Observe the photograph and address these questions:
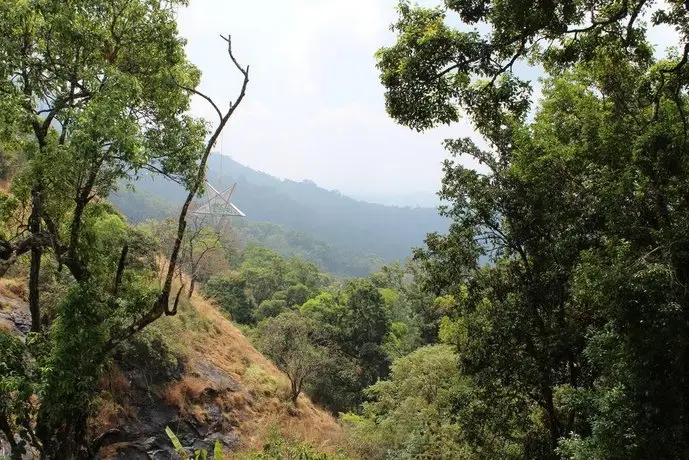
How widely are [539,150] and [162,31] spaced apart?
254 inches

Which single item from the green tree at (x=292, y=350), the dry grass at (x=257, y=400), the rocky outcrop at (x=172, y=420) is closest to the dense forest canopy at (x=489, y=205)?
the rocky outcrop at (x=172, y=420)

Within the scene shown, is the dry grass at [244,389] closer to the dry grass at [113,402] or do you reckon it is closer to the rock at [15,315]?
the dry grass at [113,402]

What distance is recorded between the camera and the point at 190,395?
16578 millimetres

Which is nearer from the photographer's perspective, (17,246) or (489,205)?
(17,246)

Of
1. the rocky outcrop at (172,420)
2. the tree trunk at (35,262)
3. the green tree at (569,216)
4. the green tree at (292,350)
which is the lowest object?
the rocky outcrop at (172,420)

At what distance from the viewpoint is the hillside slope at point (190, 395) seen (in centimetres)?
1365

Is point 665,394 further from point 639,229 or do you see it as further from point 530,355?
point 530,355

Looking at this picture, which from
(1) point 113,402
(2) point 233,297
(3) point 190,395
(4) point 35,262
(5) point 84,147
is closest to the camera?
(5) point 84,147

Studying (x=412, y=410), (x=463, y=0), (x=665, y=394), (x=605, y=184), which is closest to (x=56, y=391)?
(x=463, y=0)

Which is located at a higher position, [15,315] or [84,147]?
[84,147]

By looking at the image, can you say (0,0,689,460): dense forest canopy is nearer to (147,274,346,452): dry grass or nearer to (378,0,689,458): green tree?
(378,0,689,458): green tree

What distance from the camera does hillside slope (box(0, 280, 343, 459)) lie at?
44.8 feet

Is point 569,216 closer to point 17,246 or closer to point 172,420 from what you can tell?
point 17,246

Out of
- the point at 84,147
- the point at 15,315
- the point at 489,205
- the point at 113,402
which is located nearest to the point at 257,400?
the point at 113,402
